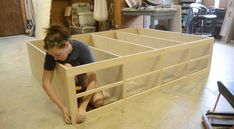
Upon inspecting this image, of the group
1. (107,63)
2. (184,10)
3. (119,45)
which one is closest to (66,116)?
(107,63)

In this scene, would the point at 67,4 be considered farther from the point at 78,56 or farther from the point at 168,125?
the point at 168,125

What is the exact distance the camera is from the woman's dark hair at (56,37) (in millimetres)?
1656

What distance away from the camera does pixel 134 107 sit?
6.69ft

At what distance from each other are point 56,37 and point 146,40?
1.57m

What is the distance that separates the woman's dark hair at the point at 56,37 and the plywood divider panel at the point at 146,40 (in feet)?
4.57

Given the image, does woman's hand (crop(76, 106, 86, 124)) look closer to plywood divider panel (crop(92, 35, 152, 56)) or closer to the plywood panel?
plywood divider panel (crop(92, 35, 152, 56))

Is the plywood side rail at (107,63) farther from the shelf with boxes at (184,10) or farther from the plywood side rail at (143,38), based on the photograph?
the shelf with boxes at (184,10)

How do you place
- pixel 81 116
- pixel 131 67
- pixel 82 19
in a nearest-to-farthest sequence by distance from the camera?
pixel 81 116 < pixel 131 67 < pixel 82 19

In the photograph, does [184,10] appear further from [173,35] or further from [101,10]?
[173,35]

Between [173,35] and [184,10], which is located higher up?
[184,10]

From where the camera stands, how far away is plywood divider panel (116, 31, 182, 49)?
268 centimetres

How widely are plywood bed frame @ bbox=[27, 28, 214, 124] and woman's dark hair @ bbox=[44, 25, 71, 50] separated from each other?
0.19 metres

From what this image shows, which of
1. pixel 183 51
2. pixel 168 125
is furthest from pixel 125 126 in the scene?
→ pixel 183 51

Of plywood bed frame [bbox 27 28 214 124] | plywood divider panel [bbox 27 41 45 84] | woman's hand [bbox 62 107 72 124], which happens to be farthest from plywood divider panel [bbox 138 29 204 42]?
woman's hand [bbox 62 107 72 124]
